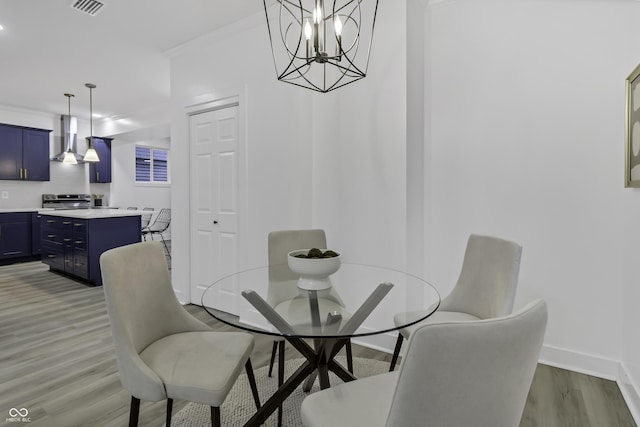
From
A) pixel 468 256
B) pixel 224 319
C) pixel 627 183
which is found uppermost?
pixel 627 183

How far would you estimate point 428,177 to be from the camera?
9.00 ft

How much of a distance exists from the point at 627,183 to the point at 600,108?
517 mm

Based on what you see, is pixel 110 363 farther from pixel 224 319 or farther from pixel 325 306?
pixel 325 306

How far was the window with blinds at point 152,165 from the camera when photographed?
8023mm

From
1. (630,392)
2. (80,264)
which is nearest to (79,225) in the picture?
(80,264)

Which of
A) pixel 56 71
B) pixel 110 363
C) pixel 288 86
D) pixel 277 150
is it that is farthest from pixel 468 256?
pixel 56 71

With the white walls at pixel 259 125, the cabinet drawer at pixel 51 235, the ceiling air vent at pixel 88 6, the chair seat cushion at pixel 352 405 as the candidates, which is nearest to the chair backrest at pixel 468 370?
the chair seat cushion at pixel 352 405

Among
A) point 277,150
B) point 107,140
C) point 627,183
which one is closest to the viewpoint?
point 627,183

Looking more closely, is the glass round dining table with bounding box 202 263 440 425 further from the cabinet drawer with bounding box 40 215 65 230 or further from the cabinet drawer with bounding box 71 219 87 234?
the cabinet drawer with bounding box 40 215 65 230

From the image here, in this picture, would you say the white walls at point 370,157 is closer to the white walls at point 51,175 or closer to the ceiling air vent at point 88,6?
the ceiling air vent at point 88,6

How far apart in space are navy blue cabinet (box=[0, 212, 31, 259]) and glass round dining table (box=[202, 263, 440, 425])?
5.91 meters

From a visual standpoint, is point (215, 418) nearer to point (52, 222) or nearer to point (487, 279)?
point (487, 279)

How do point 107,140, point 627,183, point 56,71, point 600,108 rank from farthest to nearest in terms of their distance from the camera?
point 107,140 → point 56,71 → point 600,108 → point 627,183

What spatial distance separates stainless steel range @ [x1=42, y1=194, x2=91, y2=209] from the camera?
6.63m
